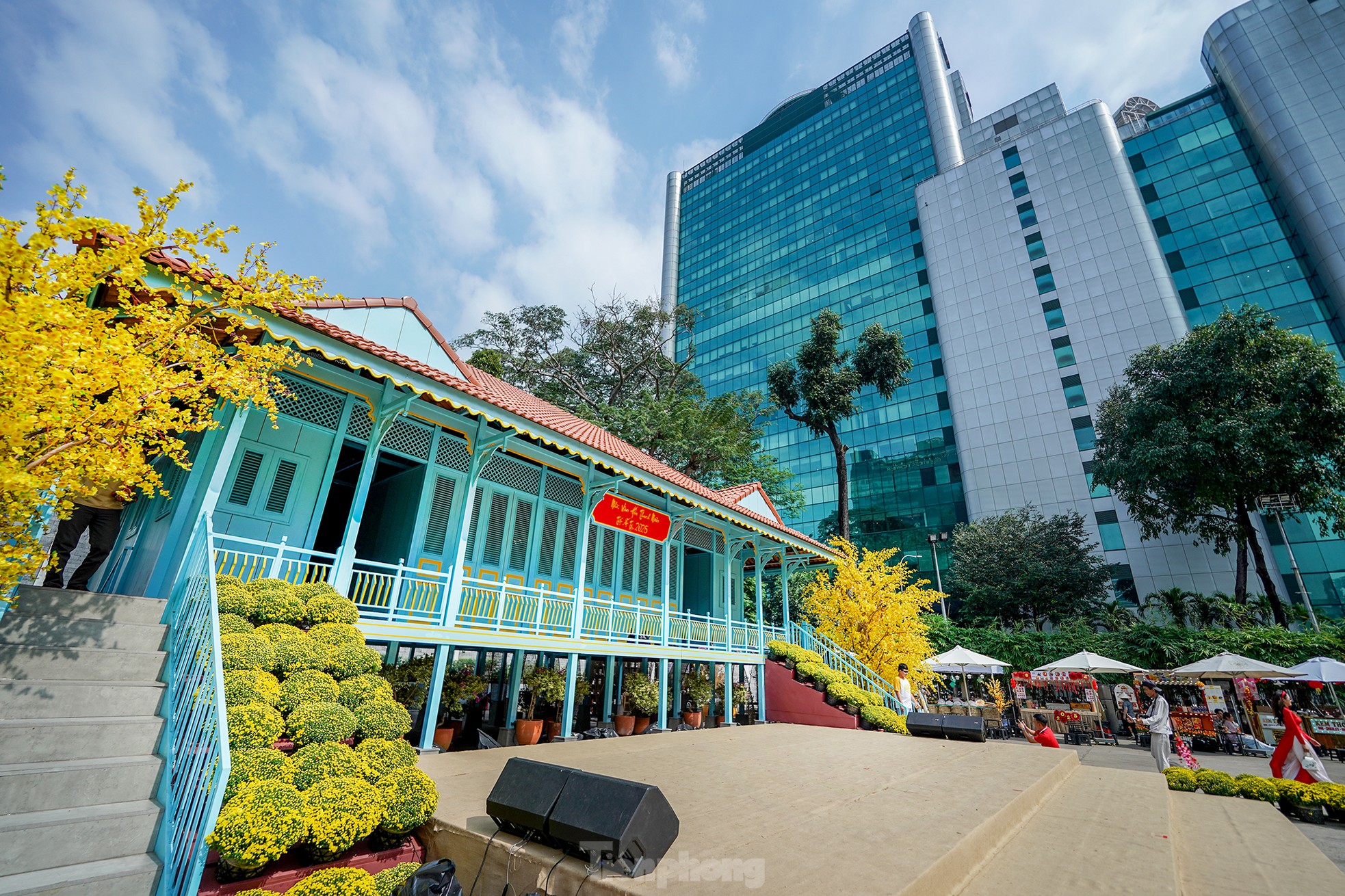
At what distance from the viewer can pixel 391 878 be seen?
10.9 feet

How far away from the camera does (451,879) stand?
3.05 m

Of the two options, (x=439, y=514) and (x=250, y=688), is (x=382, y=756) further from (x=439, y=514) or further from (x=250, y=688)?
(x=439, y=514)

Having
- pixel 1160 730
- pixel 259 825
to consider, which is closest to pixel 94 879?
pixel 259 825

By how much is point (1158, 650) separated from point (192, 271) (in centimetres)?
2734

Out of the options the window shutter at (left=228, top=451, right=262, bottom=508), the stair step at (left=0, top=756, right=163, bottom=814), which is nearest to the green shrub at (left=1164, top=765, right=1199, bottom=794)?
the stair step at (left=0, top=756, right=163, bottom=814)

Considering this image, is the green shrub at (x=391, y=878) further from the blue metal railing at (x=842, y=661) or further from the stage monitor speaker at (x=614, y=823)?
the blue metal railing at (x=842, y=661)

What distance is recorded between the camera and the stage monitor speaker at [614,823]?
9.39 feet

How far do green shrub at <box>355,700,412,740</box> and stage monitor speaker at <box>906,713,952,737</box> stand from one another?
32.4 ft

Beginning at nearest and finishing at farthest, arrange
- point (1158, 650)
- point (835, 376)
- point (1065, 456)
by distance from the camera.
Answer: point (1158, 650) → point (835, 376) → point (1065, 456)

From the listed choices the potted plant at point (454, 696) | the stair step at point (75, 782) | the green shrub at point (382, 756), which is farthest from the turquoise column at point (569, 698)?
the stair step at point (75, 782)

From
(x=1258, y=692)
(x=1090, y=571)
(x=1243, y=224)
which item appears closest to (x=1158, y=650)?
(x=1258, y=692)

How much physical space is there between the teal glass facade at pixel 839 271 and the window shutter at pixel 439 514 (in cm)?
3953

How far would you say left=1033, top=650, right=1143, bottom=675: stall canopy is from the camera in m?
16.7

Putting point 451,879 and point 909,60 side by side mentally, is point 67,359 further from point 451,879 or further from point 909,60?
point 909,60
